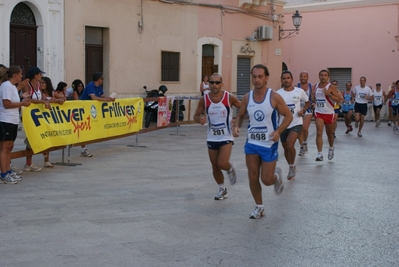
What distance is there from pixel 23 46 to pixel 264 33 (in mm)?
12552

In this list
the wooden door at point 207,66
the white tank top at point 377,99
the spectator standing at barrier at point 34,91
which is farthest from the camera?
the wooden door at point 207,66

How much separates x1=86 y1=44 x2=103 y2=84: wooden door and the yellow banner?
20.8 ft

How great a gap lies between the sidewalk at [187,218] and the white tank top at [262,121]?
0.99 m

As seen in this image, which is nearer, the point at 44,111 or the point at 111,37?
the point at 44,111

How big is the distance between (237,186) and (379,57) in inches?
998

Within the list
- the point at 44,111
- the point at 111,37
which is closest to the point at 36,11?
the point at 111,37

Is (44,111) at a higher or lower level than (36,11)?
lower

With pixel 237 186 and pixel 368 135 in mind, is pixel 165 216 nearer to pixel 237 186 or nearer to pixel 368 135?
pixel 237 186

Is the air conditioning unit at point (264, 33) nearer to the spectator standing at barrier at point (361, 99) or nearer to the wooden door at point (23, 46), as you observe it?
the spectator standing at barrier at point (361, 99)

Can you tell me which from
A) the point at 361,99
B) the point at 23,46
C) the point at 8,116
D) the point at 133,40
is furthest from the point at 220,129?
the point at 361,99

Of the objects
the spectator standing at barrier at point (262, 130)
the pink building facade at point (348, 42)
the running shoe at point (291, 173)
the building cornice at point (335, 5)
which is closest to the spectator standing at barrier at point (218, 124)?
the spectator standing at barrier at point (262, 130)

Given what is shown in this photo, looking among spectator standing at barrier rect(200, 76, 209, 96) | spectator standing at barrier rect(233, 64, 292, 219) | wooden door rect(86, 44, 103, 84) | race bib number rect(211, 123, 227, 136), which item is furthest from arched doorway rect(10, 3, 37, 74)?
spectator standing at barrier rect(233, 64, 292, 219)

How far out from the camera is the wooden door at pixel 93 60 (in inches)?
824

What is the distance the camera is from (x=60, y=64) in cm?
1934
